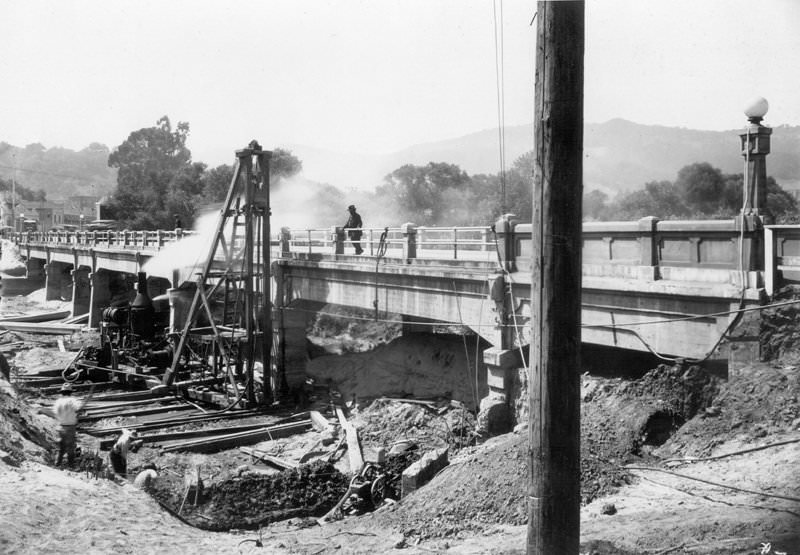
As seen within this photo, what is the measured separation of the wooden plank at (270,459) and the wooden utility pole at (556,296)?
11.3 meters

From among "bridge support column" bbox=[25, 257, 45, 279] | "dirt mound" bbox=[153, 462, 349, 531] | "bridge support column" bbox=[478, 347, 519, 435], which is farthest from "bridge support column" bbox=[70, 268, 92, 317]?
"bridge support column" bbox=[478, 347, 519, 435]

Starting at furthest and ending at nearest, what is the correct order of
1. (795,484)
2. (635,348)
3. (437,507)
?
1. (635,348)
2. (437,507)
3. (795,484)

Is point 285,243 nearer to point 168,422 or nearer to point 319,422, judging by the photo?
point 319,422

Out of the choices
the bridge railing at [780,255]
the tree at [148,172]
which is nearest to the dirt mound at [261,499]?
the bridge railing at [780,255]

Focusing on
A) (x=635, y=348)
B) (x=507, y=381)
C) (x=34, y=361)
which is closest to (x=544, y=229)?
(x=635, y=348)

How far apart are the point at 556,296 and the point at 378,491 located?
8049mm

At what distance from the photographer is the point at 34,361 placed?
1119 inches

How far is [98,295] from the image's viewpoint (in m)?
40.9

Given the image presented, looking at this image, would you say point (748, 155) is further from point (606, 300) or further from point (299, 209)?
point (299, 209)

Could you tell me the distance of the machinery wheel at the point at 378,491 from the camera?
11.6m

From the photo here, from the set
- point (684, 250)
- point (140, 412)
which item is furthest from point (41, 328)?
point (684, 250)

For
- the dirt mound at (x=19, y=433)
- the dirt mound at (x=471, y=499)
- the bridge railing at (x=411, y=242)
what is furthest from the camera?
the bridge railing at (x=411, y=242)

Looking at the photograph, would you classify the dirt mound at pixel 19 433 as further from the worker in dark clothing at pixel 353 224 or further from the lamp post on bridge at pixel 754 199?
the lamp post on bridge at pixel 754 199

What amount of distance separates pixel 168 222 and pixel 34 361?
145 ft
